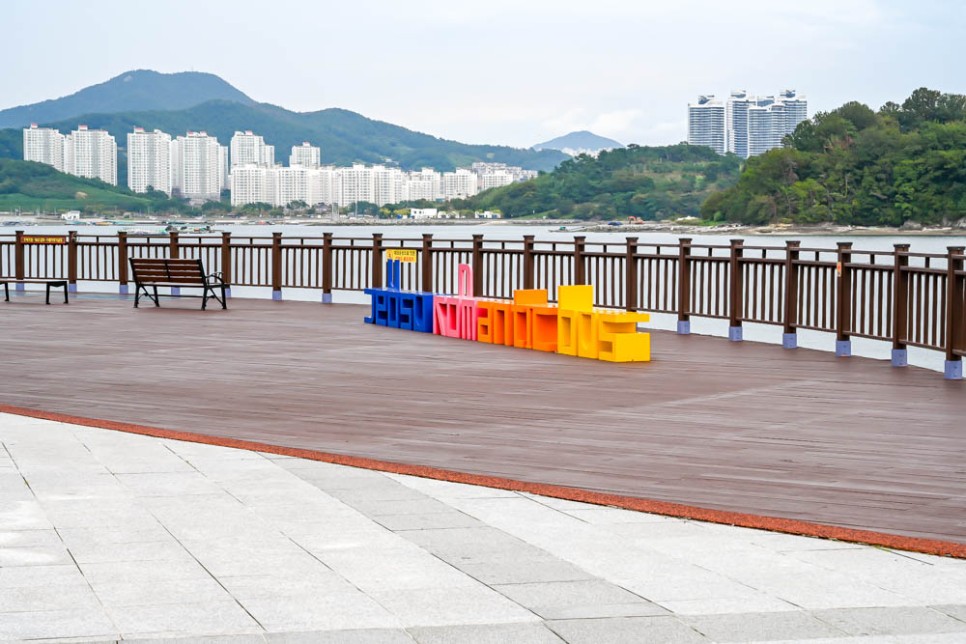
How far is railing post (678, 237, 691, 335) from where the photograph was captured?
52.2ft

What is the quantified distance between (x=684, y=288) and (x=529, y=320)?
2941 millimetres

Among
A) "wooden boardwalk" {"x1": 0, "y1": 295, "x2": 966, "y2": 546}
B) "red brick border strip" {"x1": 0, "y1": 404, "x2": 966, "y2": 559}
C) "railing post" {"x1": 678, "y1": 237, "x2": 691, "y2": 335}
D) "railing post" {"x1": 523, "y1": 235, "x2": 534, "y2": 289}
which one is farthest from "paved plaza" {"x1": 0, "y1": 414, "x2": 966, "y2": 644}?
"railing post" {"x1": 523, "y1": 235, "x2": 534, "y2": 289}

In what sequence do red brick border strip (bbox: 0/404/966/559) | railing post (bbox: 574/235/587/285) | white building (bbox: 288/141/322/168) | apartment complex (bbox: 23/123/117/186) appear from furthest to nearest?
white building (bbox: 288/141/322/168) < apartment complex (bbox: 23/123/117/186) < railing post (bbox: 574/235/587/285) < red brick border strip (bbox: 0/404/966/559)

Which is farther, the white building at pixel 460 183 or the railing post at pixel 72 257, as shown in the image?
the white building at pixel 460 183

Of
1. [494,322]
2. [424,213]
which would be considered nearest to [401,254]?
[494,322]

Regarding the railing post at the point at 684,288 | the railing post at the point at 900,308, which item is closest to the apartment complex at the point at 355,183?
the railing post at the point at 684,288

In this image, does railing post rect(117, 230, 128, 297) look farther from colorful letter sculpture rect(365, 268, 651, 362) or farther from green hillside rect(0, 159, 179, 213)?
Answer: green hillside rect(0, 159, 179, 213)

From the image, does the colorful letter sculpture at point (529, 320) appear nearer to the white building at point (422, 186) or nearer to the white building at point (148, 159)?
the white building at point (422, 186)

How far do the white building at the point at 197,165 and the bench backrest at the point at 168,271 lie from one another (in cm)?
14668

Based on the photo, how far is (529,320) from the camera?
1411 centimetres

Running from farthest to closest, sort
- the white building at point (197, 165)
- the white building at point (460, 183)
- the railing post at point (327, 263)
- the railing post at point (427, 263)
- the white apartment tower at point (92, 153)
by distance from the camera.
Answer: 1. the white building at point (197, 165)
2. the white apartment tower at point (92, 153)
3. the white building at point (460, 183)
4. the railing post at point (327, 263)
5. the railing post at point (427, 263)

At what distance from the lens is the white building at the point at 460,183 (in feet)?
470

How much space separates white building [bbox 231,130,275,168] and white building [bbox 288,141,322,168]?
9383 millimetres

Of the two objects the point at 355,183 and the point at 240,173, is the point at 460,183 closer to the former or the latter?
the point at 355,183
